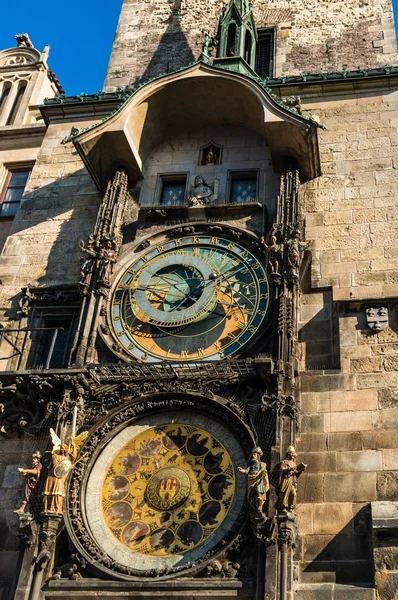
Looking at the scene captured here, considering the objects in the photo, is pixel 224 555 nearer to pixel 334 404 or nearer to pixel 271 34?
pixel 334 404

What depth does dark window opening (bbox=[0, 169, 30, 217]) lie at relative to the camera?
15.6 m

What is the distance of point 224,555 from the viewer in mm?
9609

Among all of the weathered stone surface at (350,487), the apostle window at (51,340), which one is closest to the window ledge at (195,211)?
the apostle window at (51,340)

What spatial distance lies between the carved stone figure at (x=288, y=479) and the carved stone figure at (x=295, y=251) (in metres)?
2.91

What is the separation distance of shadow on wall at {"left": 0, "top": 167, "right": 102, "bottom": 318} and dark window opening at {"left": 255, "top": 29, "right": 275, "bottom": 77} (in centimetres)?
466

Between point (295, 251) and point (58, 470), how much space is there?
14.8 feet

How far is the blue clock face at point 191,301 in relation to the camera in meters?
11.8

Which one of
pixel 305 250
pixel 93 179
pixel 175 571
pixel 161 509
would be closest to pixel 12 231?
pixel 93 179

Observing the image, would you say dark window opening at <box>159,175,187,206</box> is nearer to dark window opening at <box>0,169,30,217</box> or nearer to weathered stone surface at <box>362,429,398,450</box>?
dark window opening at <box>0,169,30,217</box>

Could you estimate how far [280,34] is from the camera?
17.4 meters

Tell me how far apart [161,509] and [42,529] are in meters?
1.47

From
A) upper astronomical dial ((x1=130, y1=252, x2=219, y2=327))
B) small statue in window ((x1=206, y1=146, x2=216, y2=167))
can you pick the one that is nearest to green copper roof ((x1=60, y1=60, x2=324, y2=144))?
small statue in window ((x1=206, y1=146, x2=216, y2=167))

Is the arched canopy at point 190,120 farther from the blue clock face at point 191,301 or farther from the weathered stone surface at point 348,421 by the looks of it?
the weathered stone surface at point 348,421

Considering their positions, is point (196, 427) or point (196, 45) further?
point (196, 45)
